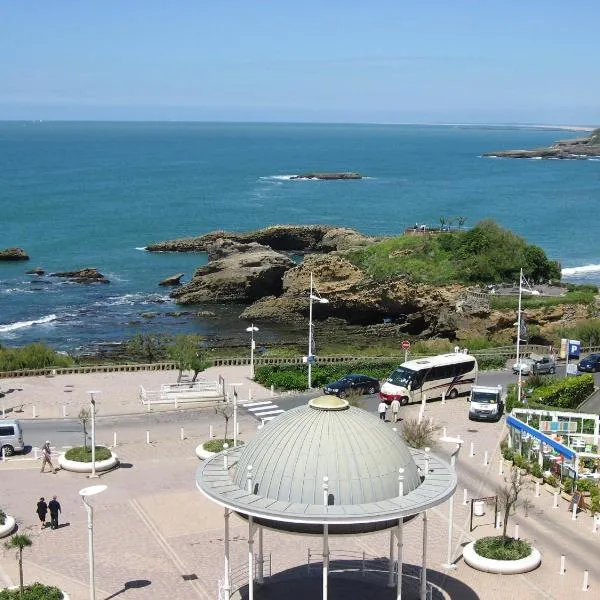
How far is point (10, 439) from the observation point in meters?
31.2

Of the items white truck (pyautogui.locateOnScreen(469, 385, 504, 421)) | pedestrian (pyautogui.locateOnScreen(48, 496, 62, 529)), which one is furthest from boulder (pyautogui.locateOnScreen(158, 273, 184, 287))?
pedestrian (pyautogui.locateOnScreen(48, 496, 62, 529))

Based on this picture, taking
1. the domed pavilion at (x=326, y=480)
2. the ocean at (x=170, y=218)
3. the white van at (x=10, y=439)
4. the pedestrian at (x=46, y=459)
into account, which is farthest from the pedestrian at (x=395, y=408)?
the ocean at (x=170, y=218)

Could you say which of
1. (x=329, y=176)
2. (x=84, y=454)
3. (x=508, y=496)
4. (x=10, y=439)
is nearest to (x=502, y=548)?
(x=508, y=496)

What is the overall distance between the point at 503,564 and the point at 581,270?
6704 centimetres

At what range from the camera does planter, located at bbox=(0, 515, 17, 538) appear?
2430 centimetres

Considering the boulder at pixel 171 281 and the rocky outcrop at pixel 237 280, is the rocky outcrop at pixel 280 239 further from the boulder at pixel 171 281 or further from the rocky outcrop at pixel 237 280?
the rocky outcrop at pixel 237 280

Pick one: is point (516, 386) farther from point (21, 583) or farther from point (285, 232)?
point (285, 232)

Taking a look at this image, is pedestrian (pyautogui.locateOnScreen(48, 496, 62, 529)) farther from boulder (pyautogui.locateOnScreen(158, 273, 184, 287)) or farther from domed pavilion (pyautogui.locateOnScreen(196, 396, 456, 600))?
boulder (pyautogui.locateOnScreen(158, 273, 184, 287))

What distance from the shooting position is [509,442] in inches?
1261

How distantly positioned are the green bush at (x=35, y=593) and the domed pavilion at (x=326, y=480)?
4330 mm

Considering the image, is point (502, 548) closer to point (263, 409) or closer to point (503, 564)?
point (503, 564)

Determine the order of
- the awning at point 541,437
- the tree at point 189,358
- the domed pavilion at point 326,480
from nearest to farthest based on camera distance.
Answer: the domed pavilion at point 326,480 → the awning at point 541,437 → the tree at point 189,358

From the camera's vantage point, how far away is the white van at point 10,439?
102 feet

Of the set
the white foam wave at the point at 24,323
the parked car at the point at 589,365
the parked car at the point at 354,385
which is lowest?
the white foam wave at the point at 24,323
